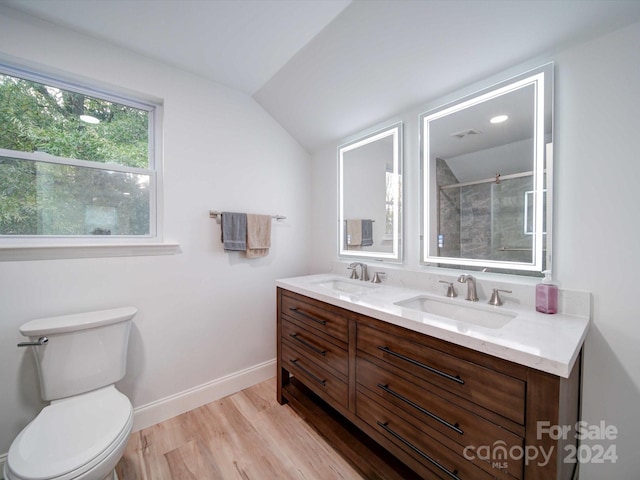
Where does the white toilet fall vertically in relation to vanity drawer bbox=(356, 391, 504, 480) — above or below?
above

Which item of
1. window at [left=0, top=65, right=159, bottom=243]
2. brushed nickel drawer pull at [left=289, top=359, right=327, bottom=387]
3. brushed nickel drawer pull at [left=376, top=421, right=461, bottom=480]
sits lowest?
brushed nickel drawer pull at [left=376, top=421, right=461, bottom=480]

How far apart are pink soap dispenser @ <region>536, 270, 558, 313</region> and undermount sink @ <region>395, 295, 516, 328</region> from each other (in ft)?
0.43

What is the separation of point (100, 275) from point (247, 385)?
1.36m

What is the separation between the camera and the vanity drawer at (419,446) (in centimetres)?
96

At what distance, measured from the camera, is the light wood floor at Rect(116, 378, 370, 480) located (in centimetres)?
139

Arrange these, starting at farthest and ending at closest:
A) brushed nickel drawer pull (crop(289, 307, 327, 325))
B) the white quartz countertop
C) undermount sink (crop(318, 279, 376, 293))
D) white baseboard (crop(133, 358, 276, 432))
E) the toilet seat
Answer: undermount sink (crop(318, 279, 376, 293))
white baseboard (crop(133, 358, 276, 432))
brushed nickel drawer pull (crop(289, 307, 327, 325))
the toilet seat
the white quartz countertop

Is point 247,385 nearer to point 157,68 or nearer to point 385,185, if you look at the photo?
point 385,185

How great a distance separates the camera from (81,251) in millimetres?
1508

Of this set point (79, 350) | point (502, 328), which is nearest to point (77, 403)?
point (79, 350)

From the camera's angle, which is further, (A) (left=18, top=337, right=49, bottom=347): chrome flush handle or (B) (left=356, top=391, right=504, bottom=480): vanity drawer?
→ (A) (left=18, top=337, right=49, bottom=347): chrome flush handle

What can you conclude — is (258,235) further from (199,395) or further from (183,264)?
(199,395)

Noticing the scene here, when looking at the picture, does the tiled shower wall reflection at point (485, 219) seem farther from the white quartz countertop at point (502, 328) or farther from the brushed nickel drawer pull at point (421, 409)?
the brushed nickel drawer pull at point (421, 409)

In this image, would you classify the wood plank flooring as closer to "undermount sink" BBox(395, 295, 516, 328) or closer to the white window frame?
"undermount sink" BBox(395, 295, 516, 328)

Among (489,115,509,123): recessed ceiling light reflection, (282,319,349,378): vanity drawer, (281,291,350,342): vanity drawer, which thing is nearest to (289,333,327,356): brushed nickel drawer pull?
(282,319,349,378): vanity drawer
